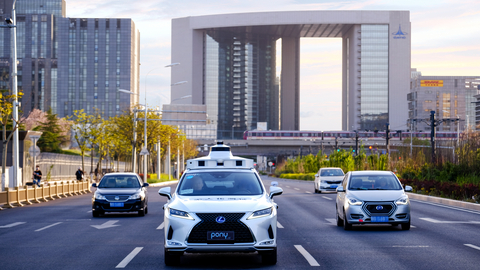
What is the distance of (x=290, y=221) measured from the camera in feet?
63.1

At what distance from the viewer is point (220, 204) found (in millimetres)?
9719

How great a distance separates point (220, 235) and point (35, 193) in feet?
79.7

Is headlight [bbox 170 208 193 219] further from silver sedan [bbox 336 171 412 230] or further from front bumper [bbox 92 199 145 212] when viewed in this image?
front bumper [bbox 92 199 145 212]

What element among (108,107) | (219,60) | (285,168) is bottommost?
(285,168)

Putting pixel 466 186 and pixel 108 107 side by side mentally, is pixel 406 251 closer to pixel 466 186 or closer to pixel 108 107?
pixel 466 186

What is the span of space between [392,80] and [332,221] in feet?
540

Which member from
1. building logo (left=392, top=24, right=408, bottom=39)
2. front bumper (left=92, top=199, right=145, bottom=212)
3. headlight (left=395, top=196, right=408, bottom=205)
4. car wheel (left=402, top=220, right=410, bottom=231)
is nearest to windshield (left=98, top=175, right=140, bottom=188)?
front bumper (left=92, top=199, right=145, bottom=212)

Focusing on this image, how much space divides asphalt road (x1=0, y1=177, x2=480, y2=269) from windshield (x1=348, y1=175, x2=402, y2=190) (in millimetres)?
1146

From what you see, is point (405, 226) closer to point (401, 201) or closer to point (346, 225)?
point (401, 201)

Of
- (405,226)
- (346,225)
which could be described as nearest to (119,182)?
(346,225)

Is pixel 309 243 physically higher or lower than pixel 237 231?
lower

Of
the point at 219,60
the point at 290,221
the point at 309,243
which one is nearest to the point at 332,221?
the point at 290,221

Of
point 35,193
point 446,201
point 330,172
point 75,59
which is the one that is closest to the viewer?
point 446,201

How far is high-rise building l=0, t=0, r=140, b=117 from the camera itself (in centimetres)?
17338
